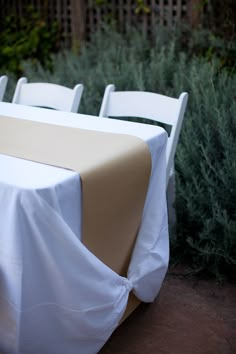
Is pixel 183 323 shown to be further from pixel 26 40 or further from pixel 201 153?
pixel 26 40

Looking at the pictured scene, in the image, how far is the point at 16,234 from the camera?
1.68 meters

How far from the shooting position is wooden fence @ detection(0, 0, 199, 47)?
4855 millimetres

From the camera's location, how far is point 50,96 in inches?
122

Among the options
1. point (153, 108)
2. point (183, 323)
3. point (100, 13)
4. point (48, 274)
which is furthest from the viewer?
point (100, 13)

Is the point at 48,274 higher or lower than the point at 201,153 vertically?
higher

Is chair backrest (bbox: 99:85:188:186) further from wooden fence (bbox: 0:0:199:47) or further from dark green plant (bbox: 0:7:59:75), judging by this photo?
dark green plant (bbox: 0:7:59:75)

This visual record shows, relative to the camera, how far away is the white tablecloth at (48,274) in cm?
168

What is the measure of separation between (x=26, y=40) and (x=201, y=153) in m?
3.25

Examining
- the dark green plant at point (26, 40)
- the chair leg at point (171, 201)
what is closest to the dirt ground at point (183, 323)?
the chair leg at point (171, 201)

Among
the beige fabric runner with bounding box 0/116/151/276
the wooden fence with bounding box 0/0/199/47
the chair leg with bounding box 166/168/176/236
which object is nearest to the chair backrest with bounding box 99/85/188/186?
the chair leg with bounding box 166/168/176/236

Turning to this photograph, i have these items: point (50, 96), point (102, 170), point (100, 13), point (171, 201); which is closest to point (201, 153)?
point (171, 201)

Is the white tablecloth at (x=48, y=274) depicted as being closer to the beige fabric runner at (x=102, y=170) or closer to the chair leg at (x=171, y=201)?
the beige fabric runner at (x=102, y=170)

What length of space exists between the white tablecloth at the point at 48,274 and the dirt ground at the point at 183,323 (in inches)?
13.6

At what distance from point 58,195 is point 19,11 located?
469 centimetres
